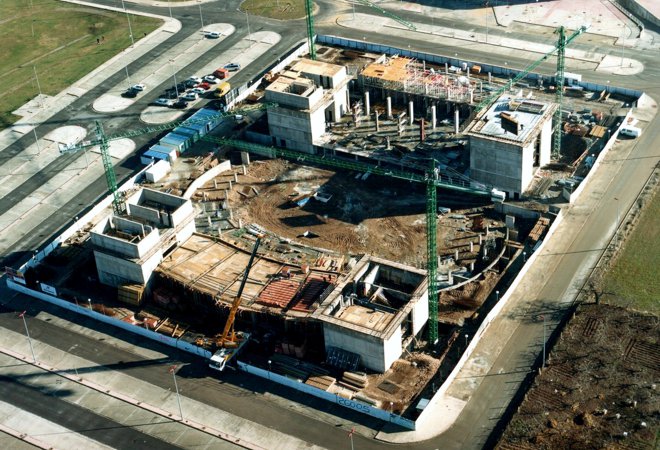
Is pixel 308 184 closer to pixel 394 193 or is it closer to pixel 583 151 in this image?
pixel 394 193

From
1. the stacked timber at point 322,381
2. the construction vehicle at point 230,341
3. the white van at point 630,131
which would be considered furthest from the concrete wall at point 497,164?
the stacked timber at point 322,381

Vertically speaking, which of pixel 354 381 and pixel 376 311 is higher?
pixel 376 311

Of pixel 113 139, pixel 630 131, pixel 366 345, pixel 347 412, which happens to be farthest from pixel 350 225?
pixel 630 131

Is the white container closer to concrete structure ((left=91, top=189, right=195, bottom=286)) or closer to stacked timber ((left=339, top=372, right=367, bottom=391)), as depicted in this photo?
concrete structure ((left=91, top=189, right=195, bottom=286))

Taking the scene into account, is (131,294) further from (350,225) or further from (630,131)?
(630,131)

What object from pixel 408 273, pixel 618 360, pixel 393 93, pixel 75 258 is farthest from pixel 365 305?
pixel 393 93

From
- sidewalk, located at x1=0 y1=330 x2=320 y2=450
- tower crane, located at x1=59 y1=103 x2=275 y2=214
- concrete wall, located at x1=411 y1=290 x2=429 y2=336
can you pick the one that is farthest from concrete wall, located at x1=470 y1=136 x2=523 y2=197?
sidewalk, located at x1=0 y1=330 x2=320 y2=450

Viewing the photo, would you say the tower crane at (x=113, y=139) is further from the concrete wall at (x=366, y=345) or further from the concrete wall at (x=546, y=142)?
the concrete wall at (x=546, y=142)
